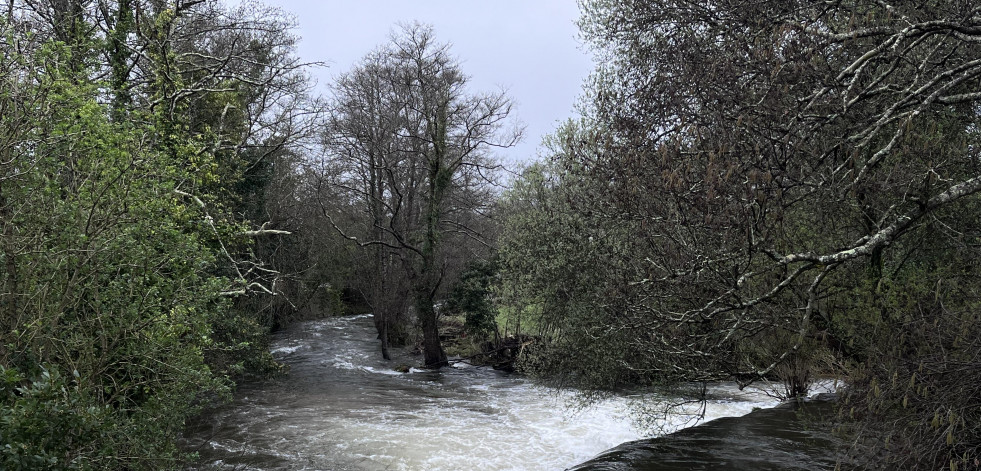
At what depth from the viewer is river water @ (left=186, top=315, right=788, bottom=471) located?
12.5 m

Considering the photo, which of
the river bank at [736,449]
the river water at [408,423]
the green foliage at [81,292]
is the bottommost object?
the river water at [408,423]

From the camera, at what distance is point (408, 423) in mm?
15875

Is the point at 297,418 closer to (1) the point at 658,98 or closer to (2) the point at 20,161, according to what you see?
(2) the point at 20,161

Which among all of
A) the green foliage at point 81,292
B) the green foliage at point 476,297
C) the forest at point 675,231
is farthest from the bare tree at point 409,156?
the green foliage at point 81,292

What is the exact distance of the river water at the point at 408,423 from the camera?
41.1ft

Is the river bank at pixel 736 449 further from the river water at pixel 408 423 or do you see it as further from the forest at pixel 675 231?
the forest at pixel 675 231

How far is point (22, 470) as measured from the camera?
4594mm

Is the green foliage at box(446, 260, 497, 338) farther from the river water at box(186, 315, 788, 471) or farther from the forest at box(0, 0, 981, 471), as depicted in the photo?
the forest at box(0, 0, 981, 471)

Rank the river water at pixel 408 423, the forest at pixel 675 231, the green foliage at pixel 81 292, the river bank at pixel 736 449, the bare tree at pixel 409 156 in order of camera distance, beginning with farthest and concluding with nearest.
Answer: the bare tree at pixel 409 156 → the river water at pixel 408 423 → the river bank at pixel 736 449 → the forest at pixel 675 231 → the green foliage at pixel 81 292

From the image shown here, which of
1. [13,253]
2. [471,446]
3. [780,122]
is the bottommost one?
[471,446]

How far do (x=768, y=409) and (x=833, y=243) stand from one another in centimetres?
625

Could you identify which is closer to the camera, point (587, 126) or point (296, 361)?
point (587, 126)

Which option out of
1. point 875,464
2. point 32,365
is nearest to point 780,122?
point 875,464

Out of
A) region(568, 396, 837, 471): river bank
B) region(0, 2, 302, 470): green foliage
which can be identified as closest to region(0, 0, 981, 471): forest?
region(0, 2, 302, 470): green foliage
